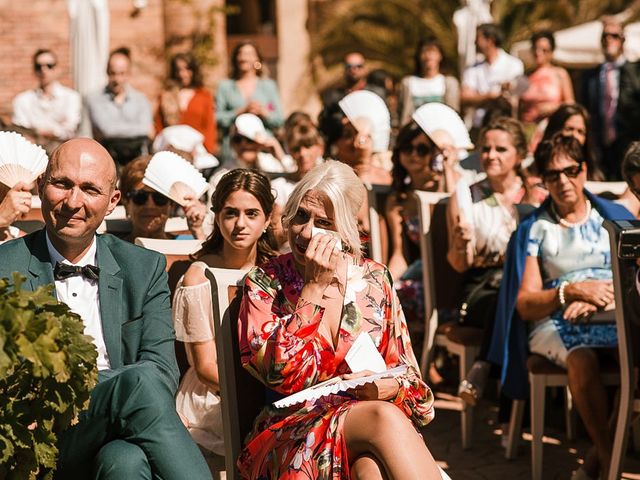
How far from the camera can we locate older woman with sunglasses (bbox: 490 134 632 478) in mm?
5551

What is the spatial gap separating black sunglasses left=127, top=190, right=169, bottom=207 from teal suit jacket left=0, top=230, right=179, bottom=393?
1.49 meters

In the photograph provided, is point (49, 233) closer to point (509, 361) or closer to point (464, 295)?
point (509, 361)

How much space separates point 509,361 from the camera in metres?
5.91

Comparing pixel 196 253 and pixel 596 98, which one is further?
pixel 596 98

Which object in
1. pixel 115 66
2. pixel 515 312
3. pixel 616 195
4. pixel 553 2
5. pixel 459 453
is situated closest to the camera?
pixel 515 312

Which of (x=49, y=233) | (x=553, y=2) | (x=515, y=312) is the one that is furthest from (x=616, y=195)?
(x=553, y=2)

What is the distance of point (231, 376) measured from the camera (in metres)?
4.16

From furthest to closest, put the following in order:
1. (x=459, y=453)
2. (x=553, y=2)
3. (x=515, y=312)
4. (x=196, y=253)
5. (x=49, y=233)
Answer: (x=553, y=2) < (x=459, y=453) < (x=515, y=312) < (x=196, y=253) < (x=49, y=233)

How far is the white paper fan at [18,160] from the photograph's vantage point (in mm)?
5027

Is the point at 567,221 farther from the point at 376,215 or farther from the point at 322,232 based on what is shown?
the point at 322,232

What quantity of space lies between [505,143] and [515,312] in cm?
133

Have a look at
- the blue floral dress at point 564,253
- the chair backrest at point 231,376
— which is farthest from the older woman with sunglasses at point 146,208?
the blue floral dress at point 564,253

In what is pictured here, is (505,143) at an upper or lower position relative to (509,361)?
upper

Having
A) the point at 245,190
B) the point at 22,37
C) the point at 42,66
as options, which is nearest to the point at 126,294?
the point at 245,190
